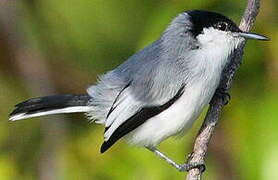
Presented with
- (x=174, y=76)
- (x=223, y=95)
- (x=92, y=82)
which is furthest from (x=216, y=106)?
(x=92, y=82)

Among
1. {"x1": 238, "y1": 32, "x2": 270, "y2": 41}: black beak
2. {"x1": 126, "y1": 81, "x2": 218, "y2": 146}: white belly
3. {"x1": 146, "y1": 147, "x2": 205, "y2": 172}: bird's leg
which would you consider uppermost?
{"x1": 238, "y1": 32, "x2": 270, "y2": 41}: black beak

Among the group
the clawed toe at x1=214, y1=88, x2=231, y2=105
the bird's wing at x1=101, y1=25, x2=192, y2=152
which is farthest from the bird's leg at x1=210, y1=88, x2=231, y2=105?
the bird's wing at x1=101, y1=25, x2=192, y2=152

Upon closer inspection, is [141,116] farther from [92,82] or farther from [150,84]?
[92,82]

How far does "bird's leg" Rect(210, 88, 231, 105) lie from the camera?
213 cm

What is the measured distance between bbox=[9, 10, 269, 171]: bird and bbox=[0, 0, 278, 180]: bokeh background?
0.05 meters

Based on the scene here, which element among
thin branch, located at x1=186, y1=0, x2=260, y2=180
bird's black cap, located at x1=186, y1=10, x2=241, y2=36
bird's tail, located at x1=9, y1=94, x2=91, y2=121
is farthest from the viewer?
bird's tail, located at x1=9, y1=94, x2=91, y2=121

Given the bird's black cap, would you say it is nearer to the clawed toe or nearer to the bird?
the bird

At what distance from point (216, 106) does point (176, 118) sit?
0.12 metres

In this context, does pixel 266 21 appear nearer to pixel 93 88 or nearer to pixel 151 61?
pixel 151 61

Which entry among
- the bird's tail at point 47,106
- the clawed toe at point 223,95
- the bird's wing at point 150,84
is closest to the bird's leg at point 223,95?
the clawed toe at point 223,95

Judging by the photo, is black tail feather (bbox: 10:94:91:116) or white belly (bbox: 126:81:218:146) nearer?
white belly (bbox: 126:81:218:146)

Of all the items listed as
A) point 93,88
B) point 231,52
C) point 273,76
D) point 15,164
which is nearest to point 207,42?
point 231,52

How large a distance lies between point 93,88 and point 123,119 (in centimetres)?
23

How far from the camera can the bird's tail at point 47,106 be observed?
226 cm
